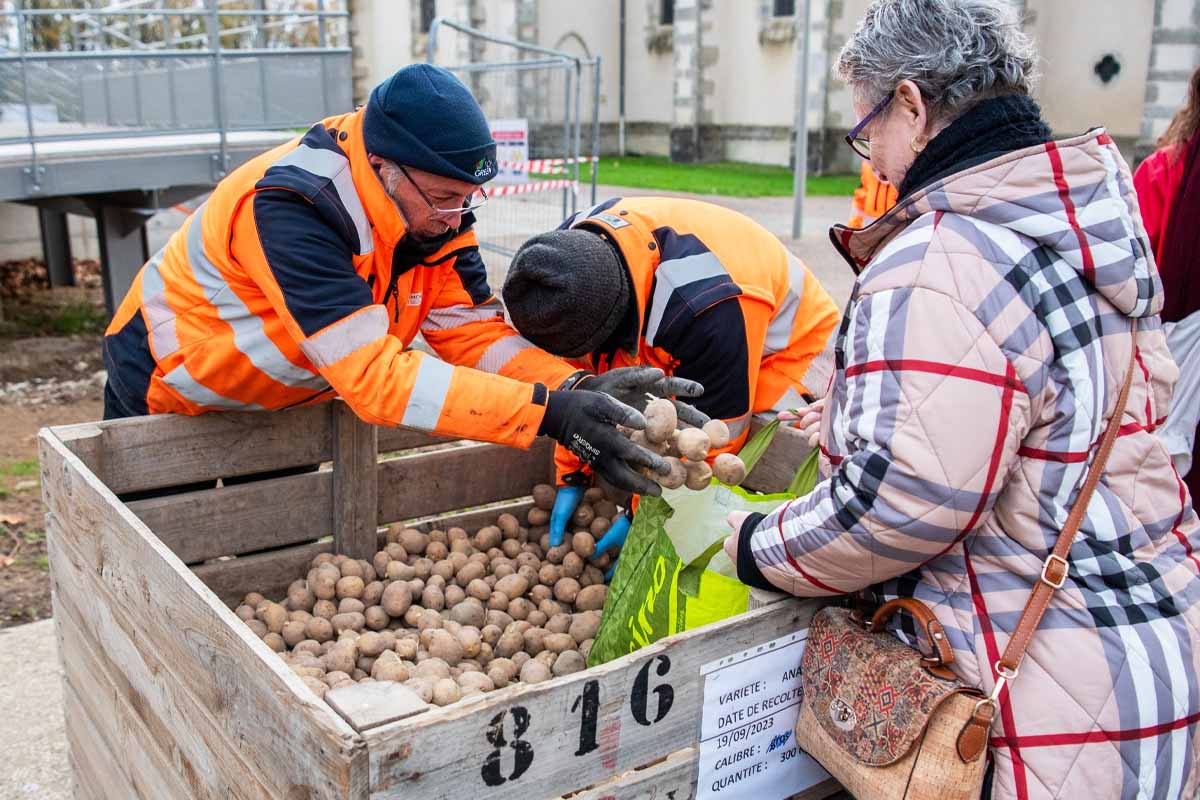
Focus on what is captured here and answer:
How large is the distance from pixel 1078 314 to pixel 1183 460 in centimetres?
239

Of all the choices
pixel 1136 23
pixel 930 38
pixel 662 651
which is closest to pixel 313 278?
pixel 662 651

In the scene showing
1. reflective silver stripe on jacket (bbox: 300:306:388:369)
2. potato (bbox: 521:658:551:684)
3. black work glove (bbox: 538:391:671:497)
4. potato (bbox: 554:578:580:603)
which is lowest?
potato (bbox: 554:578:580:603)

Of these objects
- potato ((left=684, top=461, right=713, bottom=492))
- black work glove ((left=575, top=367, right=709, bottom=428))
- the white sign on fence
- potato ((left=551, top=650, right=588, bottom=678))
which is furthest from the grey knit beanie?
the white sign on fence

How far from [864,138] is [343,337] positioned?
117cm

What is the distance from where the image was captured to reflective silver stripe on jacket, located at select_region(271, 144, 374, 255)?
8.06 feet

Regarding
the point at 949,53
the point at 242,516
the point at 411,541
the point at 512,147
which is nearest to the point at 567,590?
the point at 411,541

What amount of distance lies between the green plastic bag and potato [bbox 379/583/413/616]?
2.12 feet

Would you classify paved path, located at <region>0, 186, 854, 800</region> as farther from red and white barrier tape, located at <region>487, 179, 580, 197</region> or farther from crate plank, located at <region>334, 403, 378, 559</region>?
red and white barrier tape, located at <region>487, 179, 580, 197</region>

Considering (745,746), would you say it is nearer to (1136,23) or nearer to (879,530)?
(879,530)

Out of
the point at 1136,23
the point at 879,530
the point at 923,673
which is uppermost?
the point at 1136,23

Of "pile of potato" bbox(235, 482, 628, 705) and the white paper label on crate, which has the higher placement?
the white paper label on crate

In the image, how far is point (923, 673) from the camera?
5.50ft

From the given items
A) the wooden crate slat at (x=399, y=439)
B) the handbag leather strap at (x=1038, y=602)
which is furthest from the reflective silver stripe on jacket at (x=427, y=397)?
the handbag leather strap at (x=1038, y=602)

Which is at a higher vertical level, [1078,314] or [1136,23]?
[1136,23]
